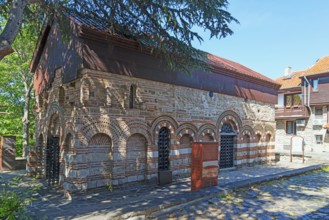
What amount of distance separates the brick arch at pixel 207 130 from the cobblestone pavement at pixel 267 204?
361cm

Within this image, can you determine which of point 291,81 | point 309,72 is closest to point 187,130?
point 309,72

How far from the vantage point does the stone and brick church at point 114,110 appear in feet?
28.6

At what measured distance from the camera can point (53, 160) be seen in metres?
10.6

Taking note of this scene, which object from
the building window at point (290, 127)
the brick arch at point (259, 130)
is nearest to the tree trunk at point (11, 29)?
the brick arch at point (259, 130)

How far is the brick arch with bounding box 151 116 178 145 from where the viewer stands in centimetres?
1048

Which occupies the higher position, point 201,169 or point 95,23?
point 95,23

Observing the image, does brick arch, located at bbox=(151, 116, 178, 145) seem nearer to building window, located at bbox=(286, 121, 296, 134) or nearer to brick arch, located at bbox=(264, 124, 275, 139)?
brick arch, located at bbox=(264, 124, 275, 139)

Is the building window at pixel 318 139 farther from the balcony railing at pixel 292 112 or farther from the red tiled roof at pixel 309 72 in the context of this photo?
the red tiled roof at pixel 309 72

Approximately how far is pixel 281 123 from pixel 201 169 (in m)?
23.2

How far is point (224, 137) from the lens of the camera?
14289 millimetres

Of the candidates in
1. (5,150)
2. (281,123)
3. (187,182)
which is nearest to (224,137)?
(187,182)

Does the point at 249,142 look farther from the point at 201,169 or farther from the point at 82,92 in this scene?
the point at 82,92

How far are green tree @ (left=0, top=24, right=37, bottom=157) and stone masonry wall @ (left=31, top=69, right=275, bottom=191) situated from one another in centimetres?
610

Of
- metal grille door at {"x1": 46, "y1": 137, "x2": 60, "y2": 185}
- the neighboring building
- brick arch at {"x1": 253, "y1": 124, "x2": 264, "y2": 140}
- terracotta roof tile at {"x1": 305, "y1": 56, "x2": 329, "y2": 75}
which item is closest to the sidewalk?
metal grille door at {"x1": 46, "y1": 137, "x2": 60, "y2": 185}
